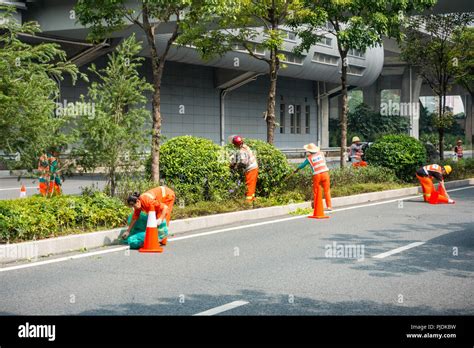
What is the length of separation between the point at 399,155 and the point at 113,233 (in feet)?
47.7

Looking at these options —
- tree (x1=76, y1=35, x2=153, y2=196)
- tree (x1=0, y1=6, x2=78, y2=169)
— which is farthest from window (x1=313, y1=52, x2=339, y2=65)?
tree (x1=0, y1=6, x2=78, y2=169)

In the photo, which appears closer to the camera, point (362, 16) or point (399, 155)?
point (362, 16)

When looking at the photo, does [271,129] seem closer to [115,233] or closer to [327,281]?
[115,233]

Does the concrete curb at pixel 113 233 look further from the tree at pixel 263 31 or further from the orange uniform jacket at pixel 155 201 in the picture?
the tree at pixel 263 31

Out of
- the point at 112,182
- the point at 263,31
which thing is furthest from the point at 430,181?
the point at 112,182

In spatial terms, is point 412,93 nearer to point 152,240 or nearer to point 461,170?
point 461,170

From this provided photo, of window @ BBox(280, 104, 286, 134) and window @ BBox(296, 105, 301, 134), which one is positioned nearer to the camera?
window @ BBox(280, 104, 286, 134)

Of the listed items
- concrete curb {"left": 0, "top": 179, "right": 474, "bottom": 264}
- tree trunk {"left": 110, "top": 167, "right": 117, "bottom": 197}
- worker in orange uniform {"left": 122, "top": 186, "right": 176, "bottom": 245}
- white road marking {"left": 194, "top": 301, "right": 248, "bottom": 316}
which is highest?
tree trunk {"left": 110, "top": 167, "right": 117, "bottom": 197}

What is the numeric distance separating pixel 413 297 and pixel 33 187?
64.2 feet

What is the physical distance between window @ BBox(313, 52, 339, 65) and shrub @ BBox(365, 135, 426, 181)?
2242cm

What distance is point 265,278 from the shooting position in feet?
30.8

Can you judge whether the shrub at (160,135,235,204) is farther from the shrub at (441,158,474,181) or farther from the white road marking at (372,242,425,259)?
the shrub at (441,158,474,181)

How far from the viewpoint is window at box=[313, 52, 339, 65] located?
46963 mm

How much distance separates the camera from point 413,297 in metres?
8.21
